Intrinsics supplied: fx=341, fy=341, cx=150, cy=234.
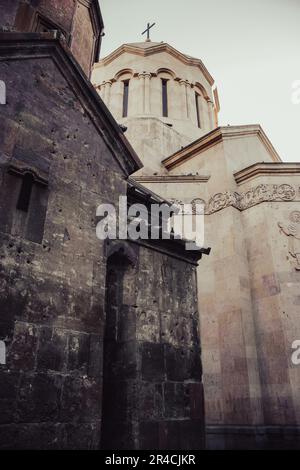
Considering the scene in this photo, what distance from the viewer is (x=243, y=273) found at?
1064 cm

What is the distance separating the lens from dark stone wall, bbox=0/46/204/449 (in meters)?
4.16

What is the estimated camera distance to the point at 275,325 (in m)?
9.70

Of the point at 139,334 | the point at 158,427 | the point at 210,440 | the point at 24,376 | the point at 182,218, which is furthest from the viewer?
the point at 182,218

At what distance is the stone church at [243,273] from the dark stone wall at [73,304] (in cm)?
395

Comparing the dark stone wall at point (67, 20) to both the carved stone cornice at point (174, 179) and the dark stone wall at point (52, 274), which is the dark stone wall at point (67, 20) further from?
the carved stone cornice at point (174, 179)

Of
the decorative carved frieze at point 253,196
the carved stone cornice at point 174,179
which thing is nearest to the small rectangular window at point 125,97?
the carved stone cornice at point 174,179

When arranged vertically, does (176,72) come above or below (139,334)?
above

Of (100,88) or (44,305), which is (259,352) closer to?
(44,305)

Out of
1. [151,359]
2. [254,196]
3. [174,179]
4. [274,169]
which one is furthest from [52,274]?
[274,169]

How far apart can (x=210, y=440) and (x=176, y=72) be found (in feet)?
57.6

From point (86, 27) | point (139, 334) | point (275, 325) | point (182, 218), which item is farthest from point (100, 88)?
point (139, 334)

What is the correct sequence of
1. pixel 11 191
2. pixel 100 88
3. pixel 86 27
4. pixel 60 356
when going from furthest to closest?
pixel 100 88 → pixel 86 27 → pixel 11 191 → pixel 60 356

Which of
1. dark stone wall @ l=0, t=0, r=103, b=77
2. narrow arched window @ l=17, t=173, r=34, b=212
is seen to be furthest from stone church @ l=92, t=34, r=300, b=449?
narrow arched window @ l=17, t=173, r=34, b=212

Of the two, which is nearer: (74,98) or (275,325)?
(74,98)
